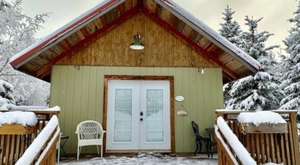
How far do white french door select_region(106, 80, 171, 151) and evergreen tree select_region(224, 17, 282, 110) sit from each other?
240 inches

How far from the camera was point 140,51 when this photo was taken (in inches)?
291

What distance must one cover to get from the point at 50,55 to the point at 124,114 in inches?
101

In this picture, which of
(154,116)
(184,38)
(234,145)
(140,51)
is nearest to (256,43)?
(184,38)

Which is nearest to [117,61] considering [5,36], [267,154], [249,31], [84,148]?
[84,148]

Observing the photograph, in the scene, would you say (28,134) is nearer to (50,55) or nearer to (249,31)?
(50,55)

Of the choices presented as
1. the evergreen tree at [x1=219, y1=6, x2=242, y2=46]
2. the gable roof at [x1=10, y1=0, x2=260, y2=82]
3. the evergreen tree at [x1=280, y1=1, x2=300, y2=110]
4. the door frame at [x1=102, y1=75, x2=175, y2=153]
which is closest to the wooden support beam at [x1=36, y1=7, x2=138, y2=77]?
the gable roof at [x1=10, y1=0, x2=260, y2=82]

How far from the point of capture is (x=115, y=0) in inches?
247

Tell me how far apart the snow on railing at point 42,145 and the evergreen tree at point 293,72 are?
10708mm

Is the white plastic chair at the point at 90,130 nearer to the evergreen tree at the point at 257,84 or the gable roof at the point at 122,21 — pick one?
the gable roof at the point at 122,21

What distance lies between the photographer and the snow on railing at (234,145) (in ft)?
10.0

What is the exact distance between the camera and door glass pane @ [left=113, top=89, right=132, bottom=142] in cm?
699

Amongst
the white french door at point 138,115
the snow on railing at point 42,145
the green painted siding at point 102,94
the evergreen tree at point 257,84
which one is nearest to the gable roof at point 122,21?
the green painted siding at point 102,94

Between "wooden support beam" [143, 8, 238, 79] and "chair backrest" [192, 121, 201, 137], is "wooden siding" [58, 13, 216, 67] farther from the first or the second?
"chair backrest" [192, 121, 201, 137]

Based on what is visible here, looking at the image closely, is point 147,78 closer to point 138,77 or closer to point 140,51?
point 138,77
